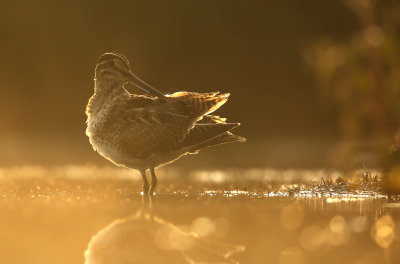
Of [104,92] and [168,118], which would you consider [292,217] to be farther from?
[104,92]

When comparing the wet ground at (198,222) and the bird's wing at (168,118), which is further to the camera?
the bird's wing at (168,118)

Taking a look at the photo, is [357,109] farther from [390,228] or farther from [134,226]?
[134,226]

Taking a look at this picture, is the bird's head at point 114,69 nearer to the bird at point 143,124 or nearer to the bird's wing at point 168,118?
the bird at point 143,124

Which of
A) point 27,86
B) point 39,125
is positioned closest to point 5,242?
point 39,125

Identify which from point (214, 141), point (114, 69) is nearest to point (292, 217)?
point (214, 141)

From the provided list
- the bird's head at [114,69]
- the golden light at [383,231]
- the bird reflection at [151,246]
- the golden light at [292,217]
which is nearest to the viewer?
the bird reflection at [151,246]

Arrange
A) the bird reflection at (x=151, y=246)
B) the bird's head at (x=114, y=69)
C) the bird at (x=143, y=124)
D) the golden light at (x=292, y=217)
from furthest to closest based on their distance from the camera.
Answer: the bird's head at (x=114, y=69) → the bird at (x=143, y=124) → the golden light at (x=292, y=217) → the bird reflection at (x=151, y=246)

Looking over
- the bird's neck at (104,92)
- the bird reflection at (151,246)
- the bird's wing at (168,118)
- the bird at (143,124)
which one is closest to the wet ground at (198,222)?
the bird reflection at (151,246)
